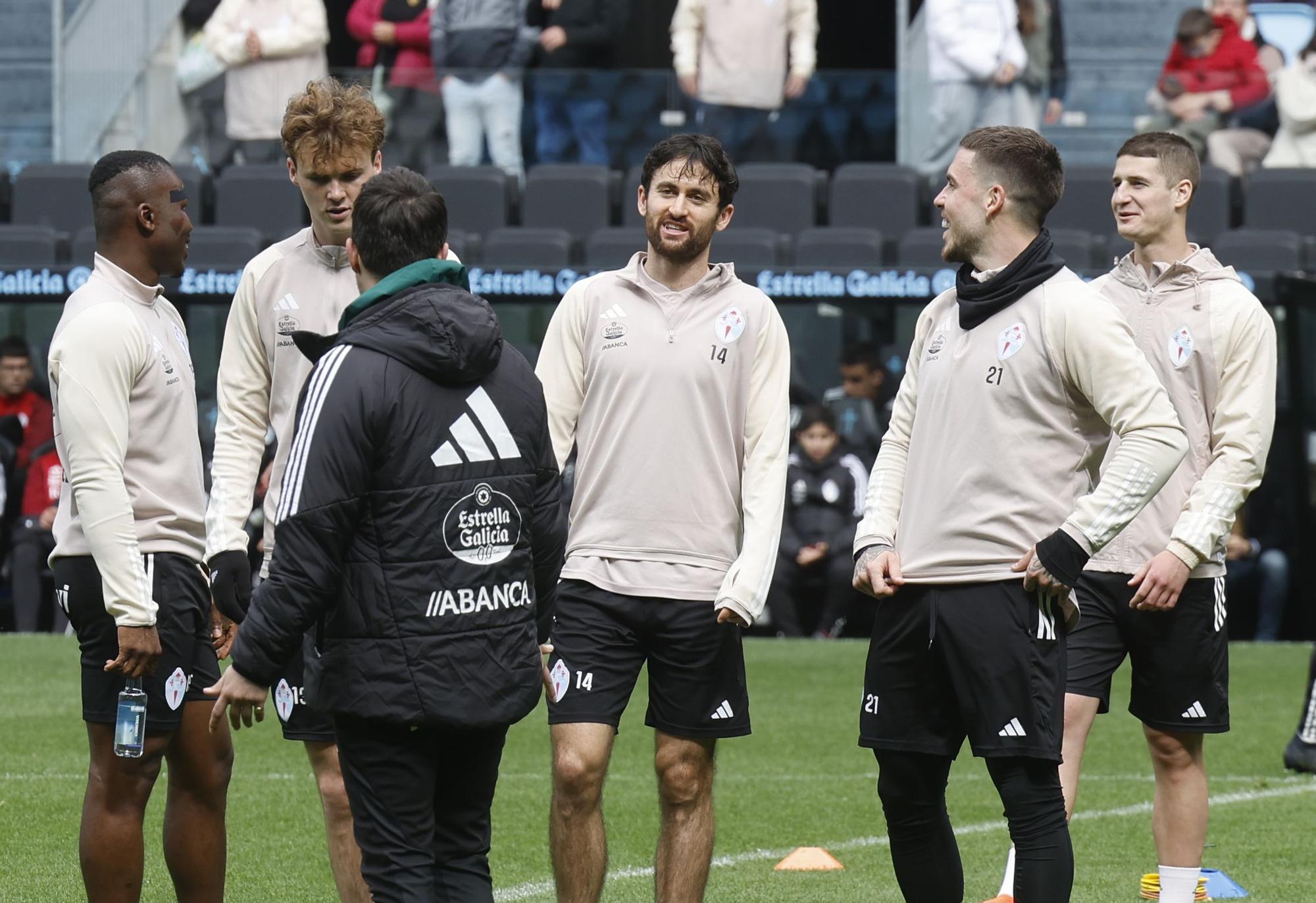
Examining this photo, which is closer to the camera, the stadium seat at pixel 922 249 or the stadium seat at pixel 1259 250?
the stadium seat at pixel 1259 250

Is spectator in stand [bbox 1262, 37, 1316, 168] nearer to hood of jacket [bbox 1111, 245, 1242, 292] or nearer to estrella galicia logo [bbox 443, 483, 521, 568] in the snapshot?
hood of jacket [bbox 1111, 245, 1242, 292]

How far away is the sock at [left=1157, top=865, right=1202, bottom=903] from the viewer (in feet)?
17.2

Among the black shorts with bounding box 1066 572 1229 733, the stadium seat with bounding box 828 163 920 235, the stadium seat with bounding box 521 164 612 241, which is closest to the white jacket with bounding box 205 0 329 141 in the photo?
the stadium seat with bounding box 521 164 612 241

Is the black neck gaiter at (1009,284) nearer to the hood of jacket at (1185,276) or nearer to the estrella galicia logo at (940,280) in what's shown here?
the hood of jacket at (1185,276)

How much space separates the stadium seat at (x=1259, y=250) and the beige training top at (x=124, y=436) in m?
9.62

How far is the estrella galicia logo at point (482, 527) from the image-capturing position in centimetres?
381

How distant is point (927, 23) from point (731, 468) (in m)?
9.96

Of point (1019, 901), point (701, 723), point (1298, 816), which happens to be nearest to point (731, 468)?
point (701, 723)

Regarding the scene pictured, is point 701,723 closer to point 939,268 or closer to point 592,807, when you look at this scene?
point 592,807

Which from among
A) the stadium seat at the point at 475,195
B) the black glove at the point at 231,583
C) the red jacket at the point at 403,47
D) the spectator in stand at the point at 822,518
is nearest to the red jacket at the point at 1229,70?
the spectator in stand at the point at 822,518

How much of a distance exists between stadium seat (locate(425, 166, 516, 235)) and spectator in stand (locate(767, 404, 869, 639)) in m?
3.07

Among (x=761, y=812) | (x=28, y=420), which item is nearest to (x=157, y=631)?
(x=761, y=812)

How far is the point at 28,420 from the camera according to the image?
12789 mm

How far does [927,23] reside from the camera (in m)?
14.3
